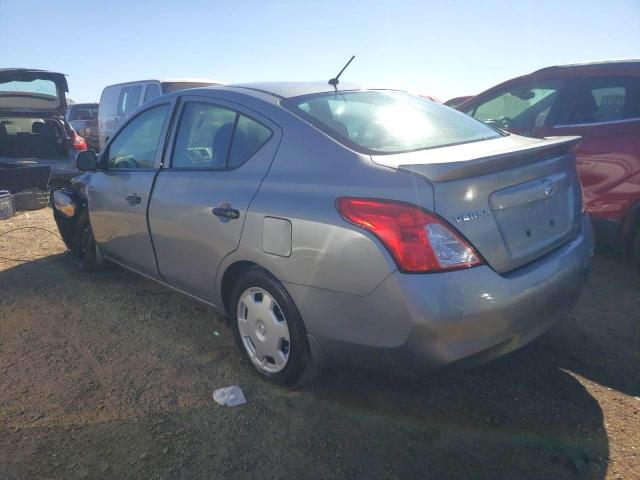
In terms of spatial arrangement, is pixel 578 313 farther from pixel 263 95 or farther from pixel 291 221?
pixel 263 95

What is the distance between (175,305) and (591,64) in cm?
413

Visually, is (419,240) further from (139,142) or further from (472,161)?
(139,142)

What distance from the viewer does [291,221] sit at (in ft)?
7.27

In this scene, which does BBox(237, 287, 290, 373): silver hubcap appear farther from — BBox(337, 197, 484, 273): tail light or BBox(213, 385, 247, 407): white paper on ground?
BBox(337, 197, 484, 273): tail light

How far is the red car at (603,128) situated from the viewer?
12.6 feet

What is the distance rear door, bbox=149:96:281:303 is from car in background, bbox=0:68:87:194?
527 centimetres

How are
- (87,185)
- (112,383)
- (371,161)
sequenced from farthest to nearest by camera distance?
(87,185) < (112,383) < (371,161)

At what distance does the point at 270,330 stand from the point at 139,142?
1.96 metres

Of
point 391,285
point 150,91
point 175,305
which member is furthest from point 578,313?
point 150,91

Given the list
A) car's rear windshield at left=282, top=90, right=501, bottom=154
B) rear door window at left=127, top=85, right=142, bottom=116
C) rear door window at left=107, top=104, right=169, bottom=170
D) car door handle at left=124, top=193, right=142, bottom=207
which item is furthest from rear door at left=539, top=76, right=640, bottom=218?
rear door window at left=127, top=85, right=142, bottom=116

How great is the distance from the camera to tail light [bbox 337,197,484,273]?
187 cm

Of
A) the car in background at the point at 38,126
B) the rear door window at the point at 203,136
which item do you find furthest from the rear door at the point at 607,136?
the car in background at the point at 38,126

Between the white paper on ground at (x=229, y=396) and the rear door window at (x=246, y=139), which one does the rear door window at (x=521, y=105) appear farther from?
the white paper on ground at (x=229, y=396)

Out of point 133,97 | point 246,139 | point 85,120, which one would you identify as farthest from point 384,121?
point 85,120
